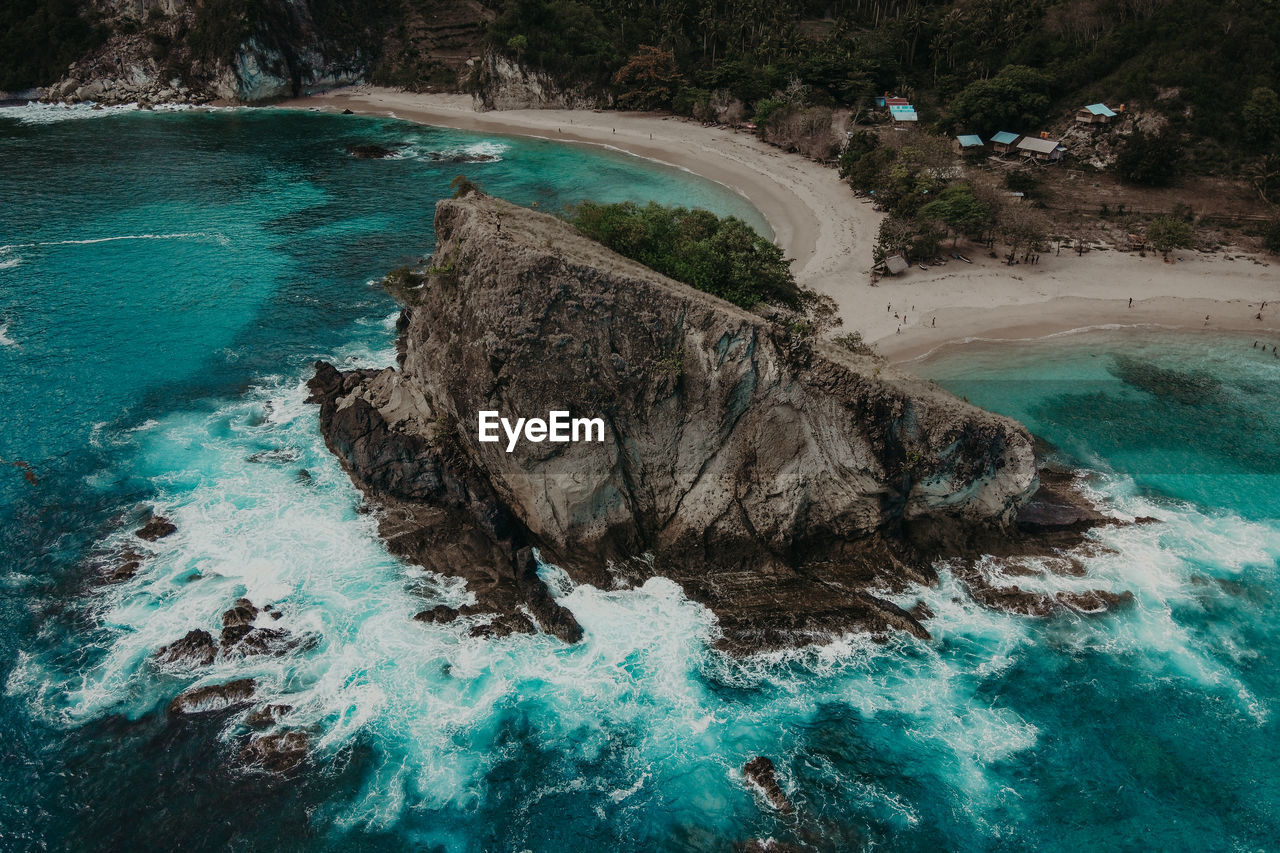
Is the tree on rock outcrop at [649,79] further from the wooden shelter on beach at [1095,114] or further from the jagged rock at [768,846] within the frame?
the jagged rock at [768,846]

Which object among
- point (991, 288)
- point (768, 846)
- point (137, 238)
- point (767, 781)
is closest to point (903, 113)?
point (991, 288)

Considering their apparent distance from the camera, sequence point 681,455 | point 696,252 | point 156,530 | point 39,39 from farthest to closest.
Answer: point 39,39 < point 696,252 < point 156,530 < point 681,455

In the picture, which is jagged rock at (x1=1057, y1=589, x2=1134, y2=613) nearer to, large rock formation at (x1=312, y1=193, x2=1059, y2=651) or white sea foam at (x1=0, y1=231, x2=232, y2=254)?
large rock formation at (x1=312, y1=193, x2=1059, y2=651)

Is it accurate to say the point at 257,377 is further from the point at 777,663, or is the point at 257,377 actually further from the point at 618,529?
the point at 777,663

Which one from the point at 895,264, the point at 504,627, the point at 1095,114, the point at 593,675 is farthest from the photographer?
the point at 1095,114

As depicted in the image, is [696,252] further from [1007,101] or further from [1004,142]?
[1007,101]

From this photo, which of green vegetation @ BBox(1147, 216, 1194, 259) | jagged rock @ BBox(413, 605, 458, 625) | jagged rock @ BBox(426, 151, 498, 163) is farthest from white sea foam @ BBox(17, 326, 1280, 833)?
jagged rock @ BBox(426, 151, 498, 163)
